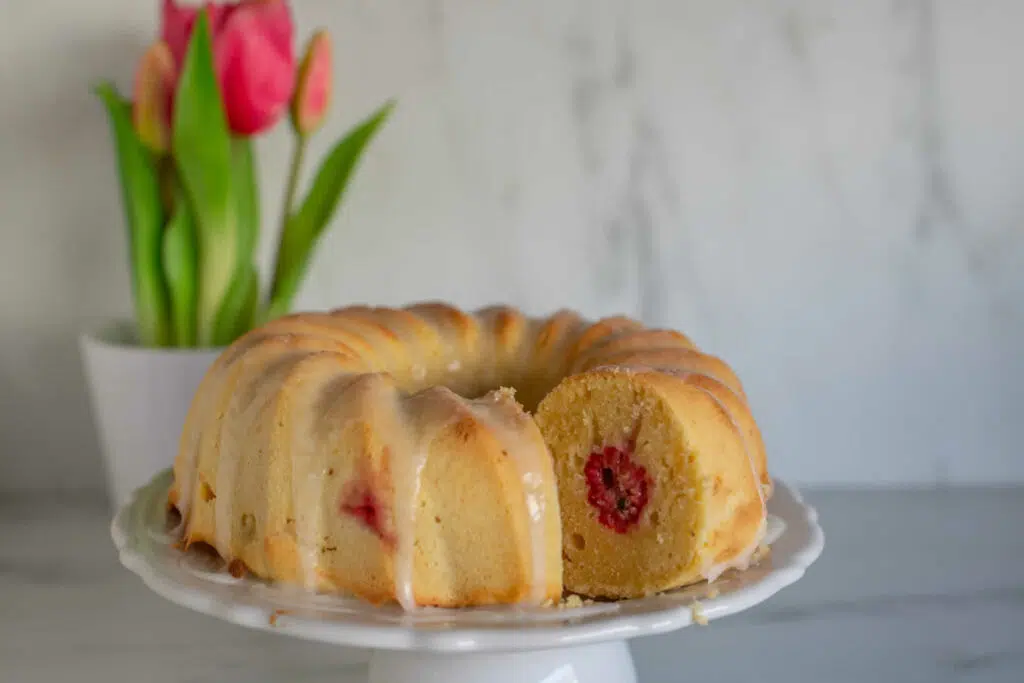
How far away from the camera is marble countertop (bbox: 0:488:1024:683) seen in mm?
792

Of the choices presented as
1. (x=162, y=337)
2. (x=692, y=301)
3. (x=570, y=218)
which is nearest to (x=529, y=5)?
(x=570, y=218)

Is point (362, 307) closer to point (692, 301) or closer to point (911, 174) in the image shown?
point (692, 301)

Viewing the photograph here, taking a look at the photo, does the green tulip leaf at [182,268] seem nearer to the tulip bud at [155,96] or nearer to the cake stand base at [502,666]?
the tulip bud at [155,96]

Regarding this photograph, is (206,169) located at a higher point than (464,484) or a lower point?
higher

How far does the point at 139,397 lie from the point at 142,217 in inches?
6.2

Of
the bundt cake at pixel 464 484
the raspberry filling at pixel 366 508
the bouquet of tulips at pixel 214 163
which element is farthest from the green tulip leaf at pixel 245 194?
the raspberry filling at pixel 366 508

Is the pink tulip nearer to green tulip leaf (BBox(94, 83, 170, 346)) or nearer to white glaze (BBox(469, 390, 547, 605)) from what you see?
green tulip leaf (BBox(94, 83, 170, 346))

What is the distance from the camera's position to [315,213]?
97 centimetres

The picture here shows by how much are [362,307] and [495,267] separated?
0.27 meters

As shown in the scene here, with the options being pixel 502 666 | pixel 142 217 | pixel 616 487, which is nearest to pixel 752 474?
pixel 616 487

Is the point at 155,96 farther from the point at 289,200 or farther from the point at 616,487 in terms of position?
the point at 616,487

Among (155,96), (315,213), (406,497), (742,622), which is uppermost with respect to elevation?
(155,96)

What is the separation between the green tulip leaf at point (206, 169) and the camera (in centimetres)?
86

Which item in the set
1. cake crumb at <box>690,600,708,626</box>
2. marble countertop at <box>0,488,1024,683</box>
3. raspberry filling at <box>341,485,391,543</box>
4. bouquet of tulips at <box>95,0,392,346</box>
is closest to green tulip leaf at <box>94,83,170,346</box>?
bouquet of tulips at <box>95,0,392,346</box>
